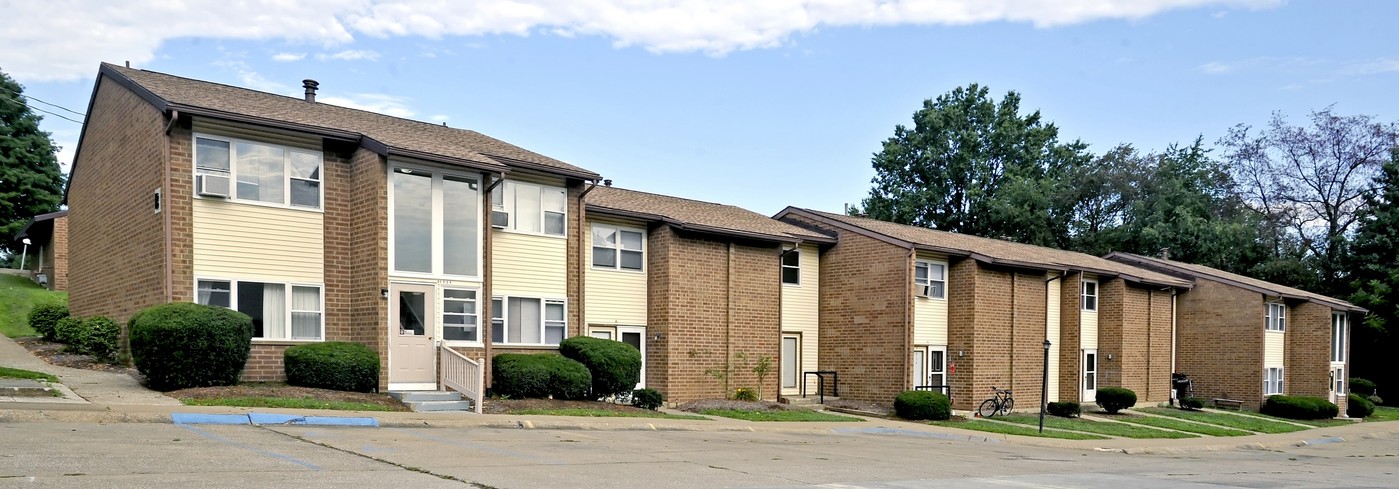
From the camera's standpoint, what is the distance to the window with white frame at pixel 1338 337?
4147 cm

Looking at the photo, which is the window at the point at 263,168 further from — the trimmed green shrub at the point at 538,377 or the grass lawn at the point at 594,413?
the grass lawn at the point at 594,413

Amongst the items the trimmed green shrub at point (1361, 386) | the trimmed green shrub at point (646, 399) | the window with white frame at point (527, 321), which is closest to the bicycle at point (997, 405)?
the trimmed green shrub at point (646, 399)

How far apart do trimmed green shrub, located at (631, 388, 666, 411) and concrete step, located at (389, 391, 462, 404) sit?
Result: 4244 mm

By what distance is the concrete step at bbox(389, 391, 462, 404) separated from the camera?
757 inches

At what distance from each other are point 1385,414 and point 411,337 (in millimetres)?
40142

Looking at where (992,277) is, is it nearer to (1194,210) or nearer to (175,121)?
(175,121)

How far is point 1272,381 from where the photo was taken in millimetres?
38312

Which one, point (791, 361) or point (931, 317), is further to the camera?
point (931, 317)

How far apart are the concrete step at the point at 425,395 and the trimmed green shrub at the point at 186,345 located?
9.58 ft

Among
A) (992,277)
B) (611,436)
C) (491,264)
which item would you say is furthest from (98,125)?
(992,277)

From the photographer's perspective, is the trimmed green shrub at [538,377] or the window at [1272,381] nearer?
the trimmed green shrub at [538,377]

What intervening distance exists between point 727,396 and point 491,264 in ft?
25.6

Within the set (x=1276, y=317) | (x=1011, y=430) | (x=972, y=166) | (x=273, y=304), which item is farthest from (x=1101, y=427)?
(x=972, y=166)

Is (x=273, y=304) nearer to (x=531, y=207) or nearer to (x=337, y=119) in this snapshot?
(x=337, y=119)
